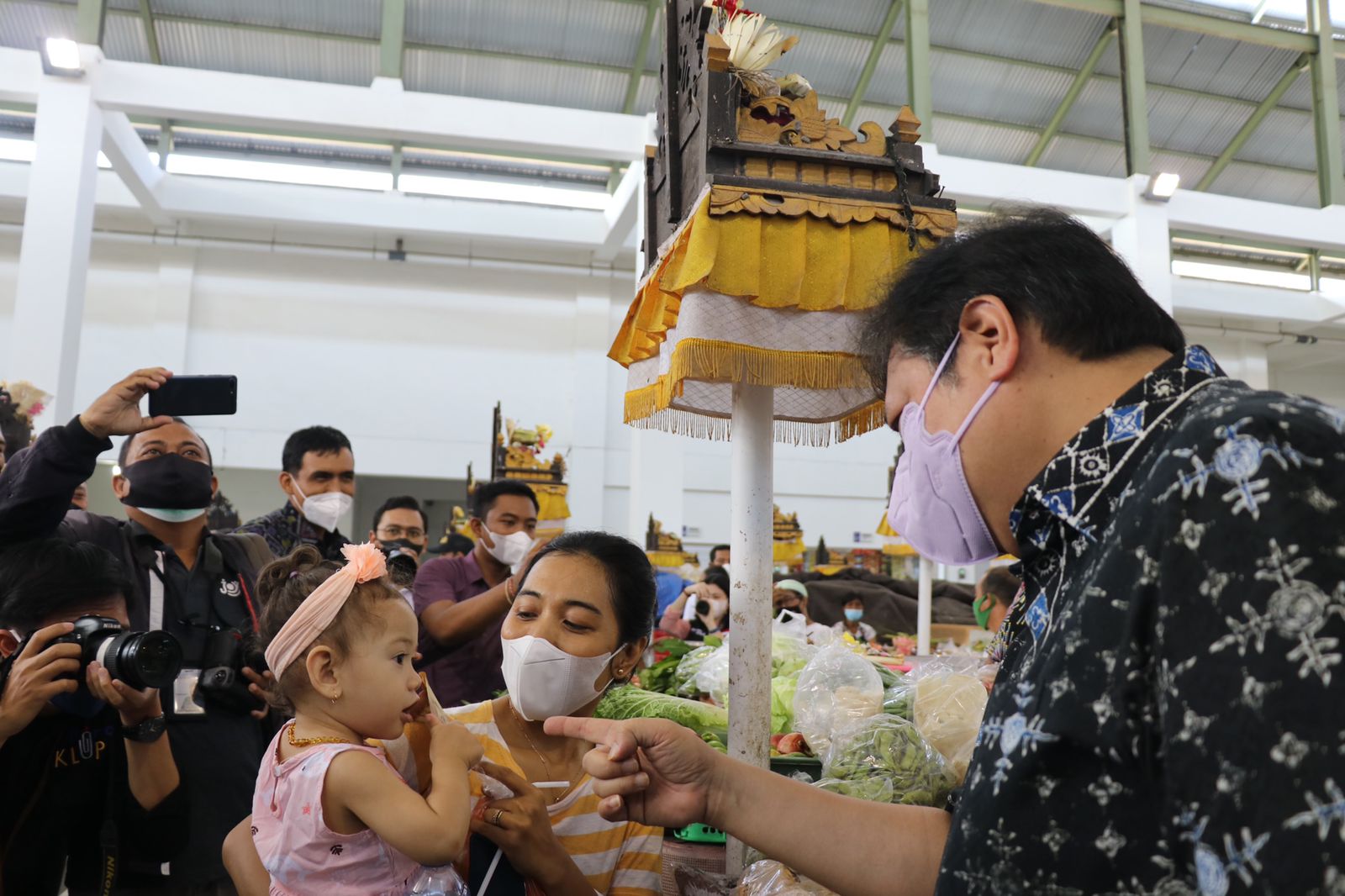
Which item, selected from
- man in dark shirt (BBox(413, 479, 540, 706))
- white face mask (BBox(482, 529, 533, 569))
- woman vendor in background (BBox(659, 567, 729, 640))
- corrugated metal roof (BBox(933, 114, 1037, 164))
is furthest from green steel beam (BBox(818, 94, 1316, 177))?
white face mask (BBox(482, 529, 533, 569))

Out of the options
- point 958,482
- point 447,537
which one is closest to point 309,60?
point 447,537

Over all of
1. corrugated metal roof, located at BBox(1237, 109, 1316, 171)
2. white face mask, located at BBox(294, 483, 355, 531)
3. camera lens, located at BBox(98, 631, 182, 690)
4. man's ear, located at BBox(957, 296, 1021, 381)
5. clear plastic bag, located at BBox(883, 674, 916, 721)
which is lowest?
clear plastic bag, located at BBox(883, 674, 916, 721)

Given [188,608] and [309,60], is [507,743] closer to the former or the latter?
[188,608]

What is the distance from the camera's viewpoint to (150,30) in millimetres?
10922

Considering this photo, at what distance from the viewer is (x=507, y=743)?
72.0 inches

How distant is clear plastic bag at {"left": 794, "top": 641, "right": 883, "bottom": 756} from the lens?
2.61m

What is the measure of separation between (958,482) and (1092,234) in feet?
1.09

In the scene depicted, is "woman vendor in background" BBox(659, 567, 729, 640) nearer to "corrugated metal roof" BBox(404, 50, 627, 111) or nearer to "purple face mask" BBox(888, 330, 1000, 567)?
"purple face mask" BBox(888, 330, 1000, 567)

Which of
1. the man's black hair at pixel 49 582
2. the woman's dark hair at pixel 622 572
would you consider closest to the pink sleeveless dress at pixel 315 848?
the woman's dark hair at pixel 622 572

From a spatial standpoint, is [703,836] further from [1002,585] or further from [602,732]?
[1002,585]

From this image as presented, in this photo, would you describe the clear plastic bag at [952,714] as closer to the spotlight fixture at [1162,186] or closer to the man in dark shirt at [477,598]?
the man in dark shirt at [477,598]

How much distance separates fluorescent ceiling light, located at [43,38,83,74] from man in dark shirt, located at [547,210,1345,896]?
31.1 ft

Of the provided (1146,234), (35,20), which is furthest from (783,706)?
(35,20)

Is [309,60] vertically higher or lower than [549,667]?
higher
